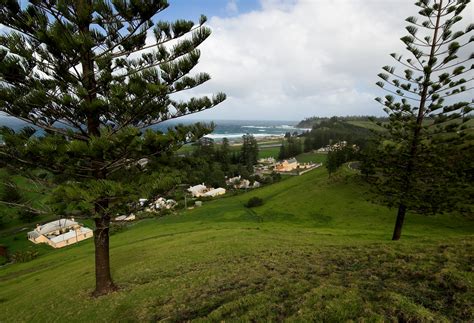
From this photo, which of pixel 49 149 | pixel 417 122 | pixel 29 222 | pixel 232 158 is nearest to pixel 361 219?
pixel 417 122

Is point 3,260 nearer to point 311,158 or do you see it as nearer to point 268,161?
point 268,161

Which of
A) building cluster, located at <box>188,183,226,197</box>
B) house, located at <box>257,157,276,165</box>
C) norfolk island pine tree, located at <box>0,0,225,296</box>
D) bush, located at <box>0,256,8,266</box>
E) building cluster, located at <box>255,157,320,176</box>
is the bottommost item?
bush, located at <box>0,256,8,266</box>

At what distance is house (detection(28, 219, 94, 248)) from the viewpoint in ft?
121

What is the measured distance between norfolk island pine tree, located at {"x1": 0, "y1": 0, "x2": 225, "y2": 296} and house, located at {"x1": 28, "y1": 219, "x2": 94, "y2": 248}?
3636cm

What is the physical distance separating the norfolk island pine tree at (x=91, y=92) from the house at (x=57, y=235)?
36.4 meters

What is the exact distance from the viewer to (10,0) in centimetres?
557

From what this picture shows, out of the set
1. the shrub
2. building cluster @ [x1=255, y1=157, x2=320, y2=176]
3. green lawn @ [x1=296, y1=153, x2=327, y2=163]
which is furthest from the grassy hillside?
green lawn @ [x1=296, y1=153, x2=327, y2=163]

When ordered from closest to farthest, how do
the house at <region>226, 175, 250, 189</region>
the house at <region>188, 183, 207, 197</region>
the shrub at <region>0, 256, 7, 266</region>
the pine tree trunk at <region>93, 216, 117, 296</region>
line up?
the pine tree trunk at <region>93, 216, 117, 296</region>, the shrub at <region>0, 256, 7, 266</region>, the house at <region>188, 183, 207, 197</region>, the house at <region>226, 175, 250, 189</region>

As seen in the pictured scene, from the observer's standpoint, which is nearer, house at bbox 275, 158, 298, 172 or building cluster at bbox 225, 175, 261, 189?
building cluster at bbox 225, 175, 261, 189

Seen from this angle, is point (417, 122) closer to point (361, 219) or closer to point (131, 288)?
point (131, 288)

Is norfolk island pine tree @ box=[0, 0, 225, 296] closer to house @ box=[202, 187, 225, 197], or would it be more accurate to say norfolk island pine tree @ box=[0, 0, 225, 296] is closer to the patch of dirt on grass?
the patch of dirt on grass

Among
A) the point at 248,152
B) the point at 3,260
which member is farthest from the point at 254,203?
the point at 248,152

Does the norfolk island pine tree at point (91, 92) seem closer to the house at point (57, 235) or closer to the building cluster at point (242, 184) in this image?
the house at point (57, 235)

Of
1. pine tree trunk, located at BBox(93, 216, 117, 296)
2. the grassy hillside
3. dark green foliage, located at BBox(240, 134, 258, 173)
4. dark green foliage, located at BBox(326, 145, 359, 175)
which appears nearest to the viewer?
the grassy hillside
